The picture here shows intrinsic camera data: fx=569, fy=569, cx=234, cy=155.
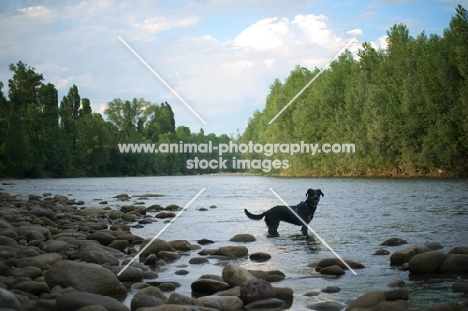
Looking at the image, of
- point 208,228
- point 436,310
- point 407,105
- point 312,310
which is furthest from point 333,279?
point 407,105

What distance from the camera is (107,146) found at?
11619 centimetres

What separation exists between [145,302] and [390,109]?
60.9 metres

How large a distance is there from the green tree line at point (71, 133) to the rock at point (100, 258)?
268 feet

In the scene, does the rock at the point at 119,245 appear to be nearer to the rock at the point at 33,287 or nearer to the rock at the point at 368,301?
the rock at the point at 33,287

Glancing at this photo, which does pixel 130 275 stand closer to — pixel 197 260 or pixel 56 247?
pixel 197 260

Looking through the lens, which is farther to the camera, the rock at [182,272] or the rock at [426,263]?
the rock at [182,272]

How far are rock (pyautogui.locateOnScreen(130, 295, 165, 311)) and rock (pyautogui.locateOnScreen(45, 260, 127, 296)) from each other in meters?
1.17

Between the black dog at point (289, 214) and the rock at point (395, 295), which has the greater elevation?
the black dog at point (289, 214)

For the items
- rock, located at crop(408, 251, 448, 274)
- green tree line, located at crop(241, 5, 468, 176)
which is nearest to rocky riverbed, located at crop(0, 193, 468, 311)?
rock, located at crop(408, 251, 448, 274)

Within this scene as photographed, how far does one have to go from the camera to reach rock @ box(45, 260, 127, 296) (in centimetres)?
802

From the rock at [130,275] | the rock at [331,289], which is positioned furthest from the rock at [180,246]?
the rock at [331,289]

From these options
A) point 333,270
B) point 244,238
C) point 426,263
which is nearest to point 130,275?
point 333,270

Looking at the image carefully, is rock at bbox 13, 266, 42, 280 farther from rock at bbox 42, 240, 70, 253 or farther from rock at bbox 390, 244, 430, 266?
rock at bbox 390, 244, 430, 266

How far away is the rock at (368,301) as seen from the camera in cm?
689
